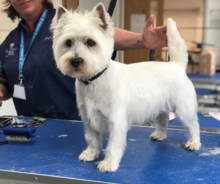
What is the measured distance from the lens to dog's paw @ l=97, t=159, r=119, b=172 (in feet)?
3.30

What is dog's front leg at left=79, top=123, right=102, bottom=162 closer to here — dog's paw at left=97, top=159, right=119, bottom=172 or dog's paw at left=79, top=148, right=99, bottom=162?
dog's paw at left=79, top=148, right=99, bottom=162

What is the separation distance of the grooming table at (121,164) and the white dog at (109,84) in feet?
0.21

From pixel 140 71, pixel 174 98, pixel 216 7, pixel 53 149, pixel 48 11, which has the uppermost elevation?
pixel 216 7

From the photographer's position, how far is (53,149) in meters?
1.23

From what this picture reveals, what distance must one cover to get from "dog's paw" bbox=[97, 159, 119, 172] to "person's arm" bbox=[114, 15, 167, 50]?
0.70 metres

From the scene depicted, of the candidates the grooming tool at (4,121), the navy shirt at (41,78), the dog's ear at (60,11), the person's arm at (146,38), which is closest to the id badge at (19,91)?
the navy shirt at (41,78)

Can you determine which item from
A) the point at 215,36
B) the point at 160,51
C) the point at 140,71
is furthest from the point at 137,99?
the point at 215,36

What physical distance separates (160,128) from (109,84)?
0.51m

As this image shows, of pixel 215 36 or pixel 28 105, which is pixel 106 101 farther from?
pixel 215 36

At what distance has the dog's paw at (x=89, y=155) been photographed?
1119 millimetres

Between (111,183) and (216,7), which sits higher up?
(216,7)

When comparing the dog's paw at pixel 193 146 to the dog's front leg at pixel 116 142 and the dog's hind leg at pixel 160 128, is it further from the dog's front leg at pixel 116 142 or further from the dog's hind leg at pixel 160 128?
the dog's front leg at pixel 116 142

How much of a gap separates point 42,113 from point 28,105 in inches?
4.3

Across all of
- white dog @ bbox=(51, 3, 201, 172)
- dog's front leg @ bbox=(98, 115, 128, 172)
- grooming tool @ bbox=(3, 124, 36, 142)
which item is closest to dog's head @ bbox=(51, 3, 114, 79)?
white dog @ bbox=(51, 3, 201, 172)
